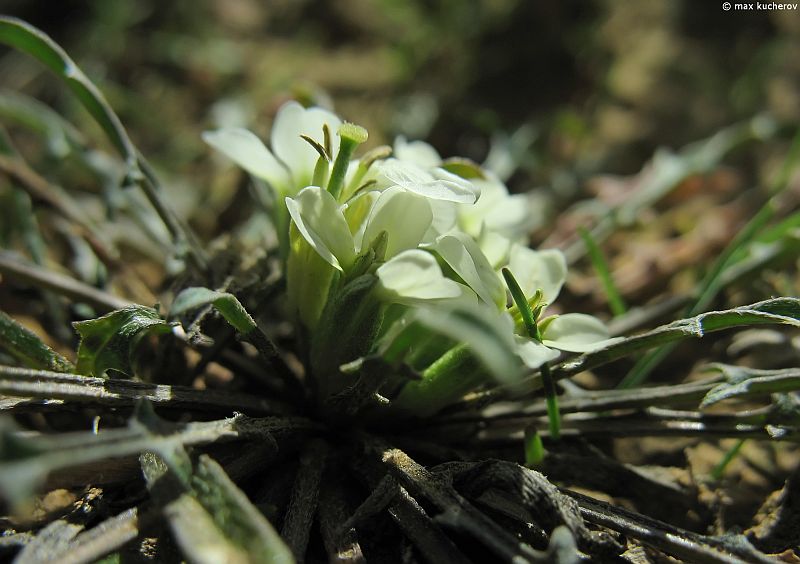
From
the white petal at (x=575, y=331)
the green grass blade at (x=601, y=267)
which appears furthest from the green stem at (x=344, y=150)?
the green grass blade at (x=601, y=267)

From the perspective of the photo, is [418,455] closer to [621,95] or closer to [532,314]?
[532,314]

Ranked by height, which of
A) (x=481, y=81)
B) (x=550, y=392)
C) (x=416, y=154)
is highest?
(x=481, y=81)

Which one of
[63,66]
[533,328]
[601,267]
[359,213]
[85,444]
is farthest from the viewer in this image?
[601,267]

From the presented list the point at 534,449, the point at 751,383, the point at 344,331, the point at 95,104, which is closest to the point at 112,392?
the point at 344,331

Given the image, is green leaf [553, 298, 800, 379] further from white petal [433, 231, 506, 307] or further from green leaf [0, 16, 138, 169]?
green leaf [0, 16, 138, 169]

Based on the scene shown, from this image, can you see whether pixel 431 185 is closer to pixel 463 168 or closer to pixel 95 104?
pixel 463 168
